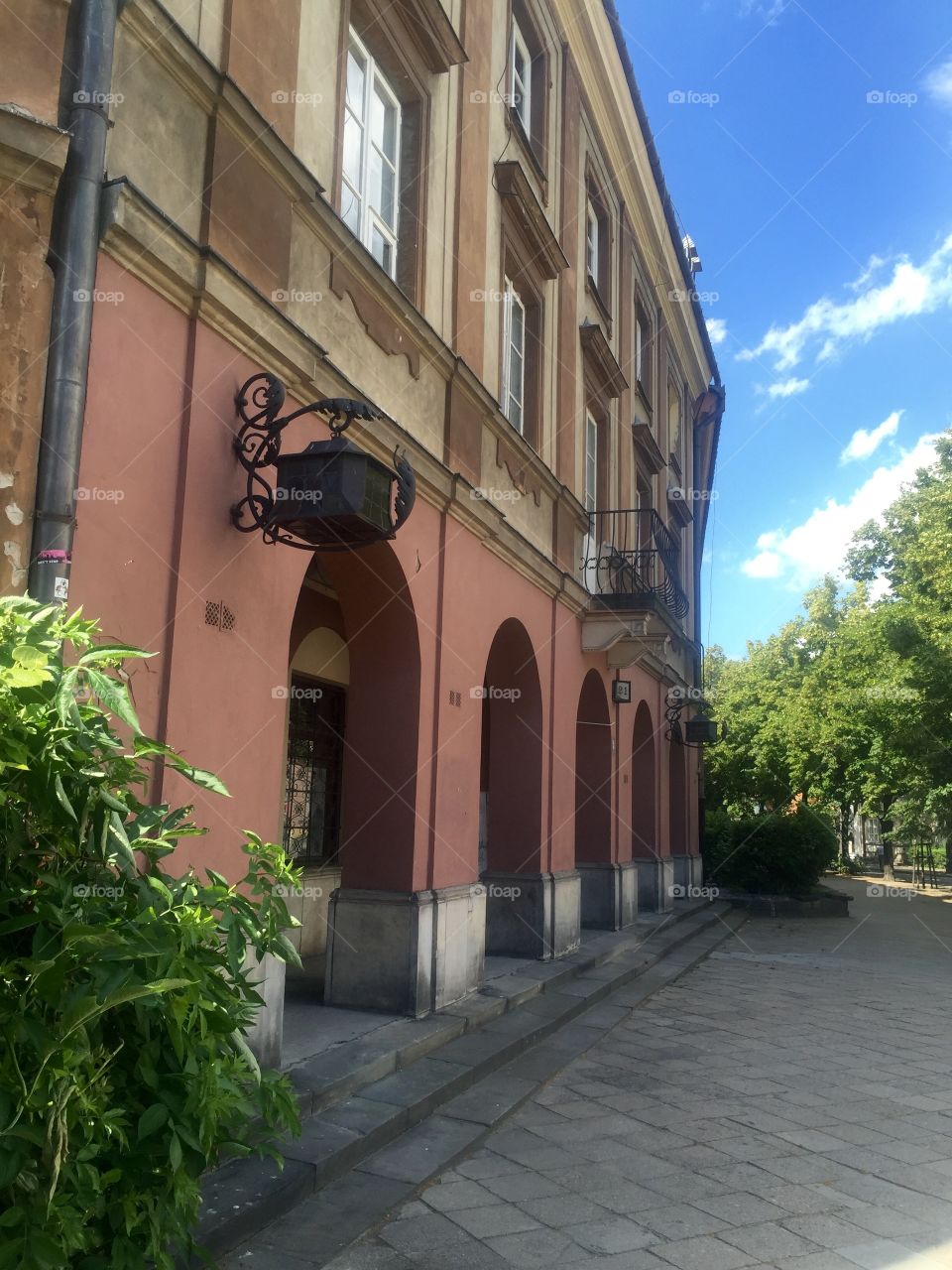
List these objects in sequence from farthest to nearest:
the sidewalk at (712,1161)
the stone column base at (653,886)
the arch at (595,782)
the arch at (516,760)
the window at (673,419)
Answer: the window at (673,419) → the stone column base at (653,886) → the arch at (595,782) → the arch at (516,760) → the sidewalk at (712,1161)

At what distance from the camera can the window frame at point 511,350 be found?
31.0 feet

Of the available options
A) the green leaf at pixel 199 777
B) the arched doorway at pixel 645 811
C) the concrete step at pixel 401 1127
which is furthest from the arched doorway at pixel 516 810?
the green leaf at pixel 199 777

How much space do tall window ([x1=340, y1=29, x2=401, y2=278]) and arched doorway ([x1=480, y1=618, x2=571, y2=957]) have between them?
3807mm

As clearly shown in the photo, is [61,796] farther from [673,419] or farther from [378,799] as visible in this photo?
[673,419]

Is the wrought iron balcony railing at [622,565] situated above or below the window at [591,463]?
below

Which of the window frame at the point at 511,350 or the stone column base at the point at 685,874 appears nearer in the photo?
the window frame at the point at 511,350

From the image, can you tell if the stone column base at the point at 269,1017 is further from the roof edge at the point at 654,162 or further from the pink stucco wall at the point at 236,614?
the roof edge at the point at 654,162

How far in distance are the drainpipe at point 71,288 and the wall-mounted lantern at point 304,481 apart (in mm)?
1071

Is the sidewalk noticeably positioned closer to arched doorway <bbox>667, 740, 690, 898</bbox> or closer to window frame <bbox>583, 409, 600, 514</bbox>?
window frame <bbox>583, 409, 600, 514</bbox>

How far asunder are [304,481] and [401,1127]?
320 cm

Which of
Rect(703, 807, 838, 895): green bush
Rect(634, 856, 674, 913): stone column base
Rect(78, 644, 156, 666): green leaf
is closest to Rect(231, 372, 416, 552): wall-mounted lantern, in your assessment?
Rect(78, 644, 156, 666): green leaf

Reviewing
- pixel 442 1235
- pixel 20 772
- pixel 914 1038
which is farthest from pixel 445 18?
pixel 914 1038

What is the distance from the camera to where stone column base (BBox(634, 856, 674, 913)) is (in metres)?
15.1

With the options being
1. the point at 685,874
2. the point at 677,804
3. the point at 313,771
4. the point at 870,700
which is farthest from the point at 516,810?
the point at 870,700
